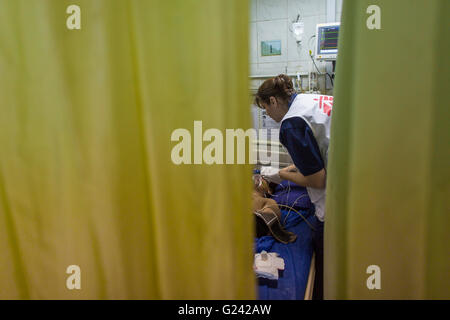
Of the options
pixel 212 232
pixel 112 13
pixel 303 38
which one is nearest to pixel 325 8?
pixel 303 38

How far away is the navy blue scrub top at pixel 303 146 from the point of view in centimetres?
119

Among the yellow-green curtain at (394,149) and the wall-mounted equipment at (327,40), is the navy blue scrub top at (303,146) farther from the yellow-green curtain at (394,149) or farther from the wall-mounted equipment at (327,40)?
the wall-mounted equipment at (327,40)

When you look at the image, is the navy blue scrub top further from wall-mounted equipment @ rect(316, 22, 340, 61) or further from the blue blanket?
wall-mounted equipment @ rect(316, 22, 340, 61)

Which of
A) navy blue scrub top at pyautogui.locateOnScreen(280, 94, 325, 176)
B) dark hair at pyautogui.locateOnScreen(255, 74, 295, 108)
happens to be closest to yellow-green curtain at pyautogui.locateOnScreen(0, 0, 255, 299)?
navy blue scrub top at pyautogui.locateOnScreen(280, 94, 325, 176)

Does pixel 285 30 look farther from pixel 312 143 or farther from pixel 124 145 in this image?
pixel 124 145

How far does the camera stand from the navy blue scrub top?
3.92 feet

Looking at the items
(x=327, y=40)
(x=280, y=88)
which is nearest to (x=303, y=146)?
(x=280, y=88)

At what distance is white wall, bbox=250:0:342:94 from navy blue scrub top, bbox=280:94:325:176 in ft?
5.76

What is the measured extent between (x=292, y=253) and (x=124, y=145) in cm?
108

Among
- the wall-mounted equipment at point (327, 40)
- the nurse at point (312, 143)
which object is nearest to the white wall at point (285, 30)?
the wall-mounted equipment at point (327, 40)

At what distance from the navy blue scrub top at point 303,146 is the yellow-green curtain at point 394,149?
433mm

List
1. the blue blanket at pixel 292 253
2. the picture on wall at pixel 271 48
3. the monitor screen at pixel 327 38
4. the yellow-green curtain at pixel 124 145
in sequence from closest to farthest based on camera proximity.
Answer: the yellow-green curtain at pixel 124 145, the blue blanket at pixel 292 253, the monitor screen at pixel 327 38, the picture on wall at pixel 271 48

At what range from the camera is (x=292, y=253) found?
136 centimetres

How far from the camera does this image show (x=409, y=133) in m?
0.68
